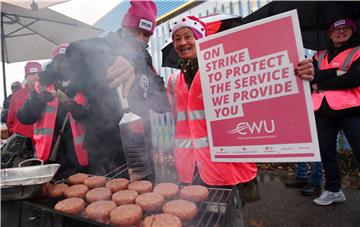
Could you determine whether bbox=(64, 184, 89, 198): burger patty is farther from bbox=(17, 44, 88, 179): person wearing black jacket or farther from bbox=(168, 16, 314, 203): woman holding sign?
bbox=(168, 16, 314, 203): woman holding sign

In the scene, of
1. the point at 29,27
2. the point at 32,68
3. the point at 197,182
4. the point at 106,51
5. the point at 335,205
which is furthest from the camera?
the point at 29,27

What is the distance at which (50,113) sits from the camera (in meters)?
2.56

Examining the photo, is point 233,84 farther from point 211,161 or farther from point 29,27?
point 29,27

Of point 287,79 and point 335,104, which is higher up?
point 287,79

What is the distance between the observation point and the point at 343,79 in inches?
110

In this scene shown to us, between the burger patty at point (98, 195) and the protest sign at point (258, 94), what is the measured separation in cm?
84

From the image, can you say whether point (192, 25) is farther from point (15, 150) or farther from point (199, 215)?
point (15, 150)

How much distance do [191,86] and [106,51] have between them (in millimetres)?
1007

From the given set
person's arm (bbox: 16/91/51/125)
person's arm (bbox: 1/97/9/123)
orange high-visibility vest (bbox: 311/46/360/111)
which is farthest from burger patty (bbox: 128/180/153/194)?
person's arm (bbox: 1/97/9/123)

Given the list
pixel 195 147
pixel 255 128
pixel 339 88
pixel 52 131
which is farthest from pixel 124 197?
pixel 339 88

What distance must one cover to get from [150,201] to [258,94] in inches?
40.6

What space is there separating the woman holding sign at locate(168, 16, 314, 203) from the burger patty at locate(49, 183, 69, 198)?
3.06ft

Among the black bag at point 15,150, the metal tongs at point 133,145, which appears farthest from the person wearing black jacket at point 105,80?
the black bag at point 15,150

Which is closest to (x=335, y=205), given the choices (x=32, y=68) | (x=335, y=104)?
(x=335, y=104)
